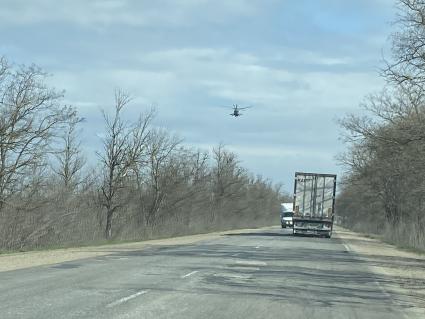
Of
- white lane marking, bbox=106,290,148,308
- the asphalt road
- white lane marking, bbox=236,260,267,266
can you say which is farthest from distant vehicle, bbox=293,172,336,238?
white lane marking, bbox=106,290,148,308

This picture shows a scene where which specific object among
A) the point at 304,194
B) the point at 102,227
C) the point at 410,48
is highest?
the point at 410,48

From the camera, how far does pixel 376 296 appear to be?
13750mm

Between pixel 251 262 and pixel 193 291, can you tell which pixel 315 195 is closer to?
pixel 251 262

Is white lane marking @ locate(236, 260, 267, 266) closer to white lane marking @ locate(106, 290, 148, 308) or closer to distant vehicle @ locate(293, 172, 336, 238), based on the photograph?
white lane marking @ locate(106, 290, 148, 308)

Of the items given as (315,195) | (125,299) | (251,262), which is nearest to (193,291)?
(125,299)

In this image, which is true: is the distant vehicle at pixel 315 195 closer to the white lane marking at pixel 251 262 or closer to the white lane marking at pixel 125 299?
the white lane marking at pixel 251 262

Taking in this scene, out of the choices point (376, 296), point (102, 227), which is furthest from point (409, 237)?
point (376, 296)

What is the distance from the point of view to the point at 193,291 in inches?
515

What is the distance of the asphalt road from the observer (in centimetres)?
1038

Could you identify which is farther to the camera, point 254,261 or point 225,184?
point 225,184

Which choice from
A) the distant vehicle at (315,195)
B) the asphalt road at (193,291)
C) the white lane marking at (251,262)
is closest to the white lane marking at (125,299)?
the asphalt road at (193,291)

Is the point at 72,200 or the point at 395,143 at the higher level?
the point at 395,143

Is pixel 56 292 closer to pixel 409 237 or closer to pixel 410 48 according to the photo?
pixel 410 48

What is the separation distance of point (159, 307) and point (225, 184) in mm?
72886
